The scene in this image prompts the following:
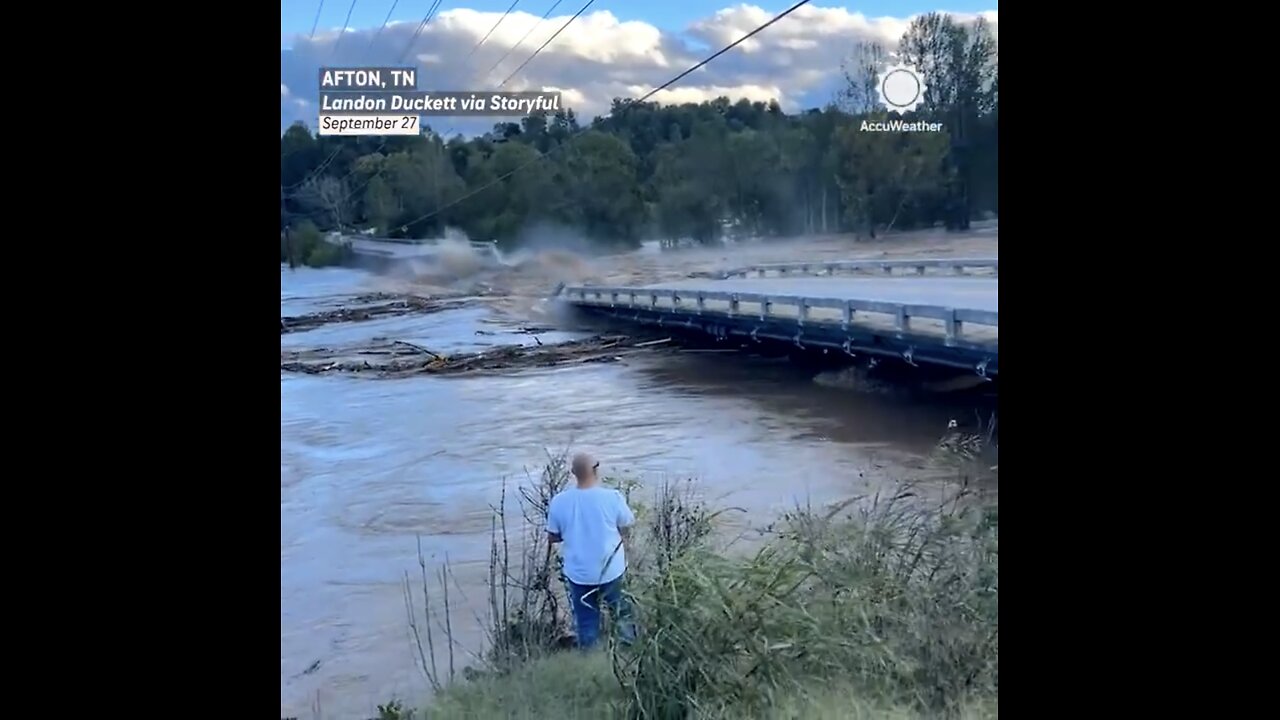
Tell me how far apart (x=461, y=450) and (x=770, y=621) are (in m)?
0.89

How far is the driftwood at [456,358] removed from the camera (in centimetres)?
298

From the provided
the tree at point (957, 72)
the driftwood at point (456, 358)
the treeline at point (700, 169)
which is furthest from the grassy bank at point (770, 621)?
the tree at point (957, 72)

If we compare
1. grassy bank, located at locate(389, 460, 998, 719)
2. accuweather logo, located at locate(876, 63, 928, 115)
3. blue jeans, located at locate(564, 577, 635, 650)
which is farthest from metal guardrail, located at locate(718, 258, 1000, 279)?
blue jeans, located at locate(564, 577, 635, 650)

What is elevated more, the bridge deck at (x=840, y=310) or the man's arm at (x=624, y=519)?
the bridge deck at (x=840, y=310)

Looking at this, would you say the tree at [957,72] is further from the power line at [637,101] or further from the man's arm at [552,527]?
the man's arm at [552,527]

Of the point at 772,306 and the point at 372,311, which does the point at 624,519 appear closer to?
the point at 772,306

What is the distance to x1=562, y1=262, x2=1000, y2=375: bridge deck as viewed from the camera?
3.10 m

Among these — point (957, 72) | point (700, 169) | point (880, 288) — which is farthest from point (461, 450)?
point (957, 72)

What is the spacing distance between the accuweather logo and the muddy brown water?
75cm

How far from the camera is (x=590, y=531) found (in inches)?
114

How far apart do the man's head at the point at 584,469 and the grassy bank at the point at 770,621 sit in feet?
0.14
